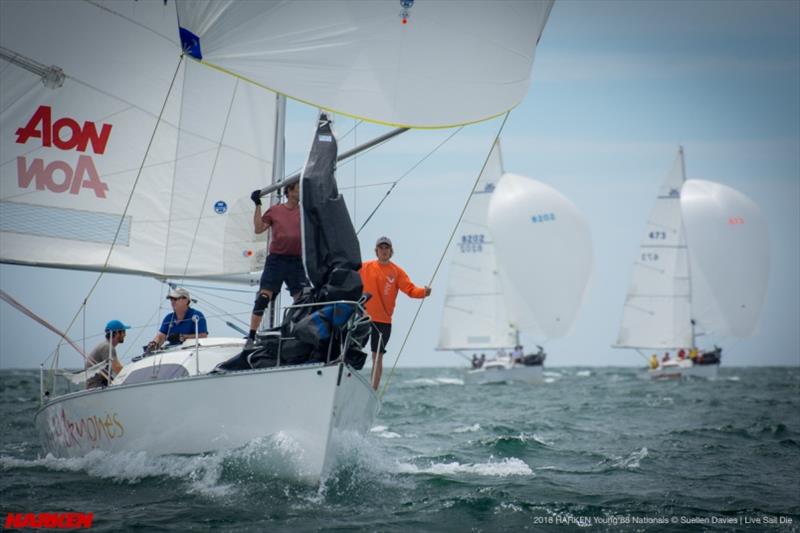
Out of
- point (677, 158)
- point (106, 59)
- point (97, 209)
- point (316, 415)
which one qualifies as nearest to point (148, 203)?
point (97, 209)

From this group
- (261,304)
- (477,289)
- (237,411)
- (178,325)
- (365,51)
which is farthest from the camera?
(477,289)

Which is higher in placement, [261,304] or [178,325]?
[261,304]

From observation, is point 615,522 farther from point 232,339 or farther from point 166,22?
point 166,22

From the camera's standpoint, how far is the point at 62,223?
10086mm

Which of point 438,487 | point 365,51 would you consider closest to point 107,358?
point 438,487

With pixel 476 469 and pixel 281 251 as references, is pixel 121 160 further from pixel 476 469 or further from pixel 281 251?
pixel 476 469

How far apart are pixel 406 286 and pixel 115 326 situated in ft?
9.68

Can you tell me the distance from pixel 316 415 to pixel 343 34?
9.76 ft

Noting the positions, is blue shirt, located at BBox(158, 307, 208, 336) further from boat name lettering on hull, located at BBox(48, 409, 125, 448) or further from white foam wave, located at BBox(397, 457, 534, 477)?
white foam wave, located at BBox(397, 457, 534, 477)

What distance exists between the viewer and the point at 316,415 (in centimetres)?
684

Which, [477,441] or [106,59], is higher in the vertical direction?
[106,59]

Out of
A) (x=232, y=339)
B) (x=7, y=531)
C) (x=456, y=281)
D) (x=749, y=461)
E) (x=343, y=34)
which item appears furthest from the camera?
(x=456, y=281)

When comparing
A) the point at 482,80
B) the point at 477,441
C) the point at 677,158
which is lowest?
the point at 477,441

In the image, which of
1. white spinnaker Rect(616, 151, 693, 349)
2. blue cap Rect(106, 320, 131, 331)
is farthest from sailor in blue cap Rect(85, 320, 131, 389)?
white spinnaker Rect(616, 151, 693, 349)
